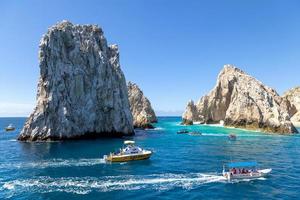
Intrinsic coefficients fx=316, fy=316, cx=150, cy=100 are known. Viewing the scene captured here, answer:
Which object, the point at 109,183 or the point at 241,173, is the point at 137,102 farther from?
the point at 109,183

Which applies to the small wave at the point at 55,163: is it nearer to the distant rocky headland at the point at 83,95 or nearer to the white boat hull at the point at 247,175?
the white boat hull at the point at 247,175

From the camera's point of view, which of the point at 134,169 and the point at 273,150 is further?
the point at 273,150

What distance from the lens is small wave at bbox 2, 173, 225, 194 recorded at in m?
40.8

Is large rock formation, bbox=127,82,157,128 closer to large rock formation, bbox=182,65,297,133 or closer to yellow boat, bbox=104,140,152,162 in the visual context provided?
large rock formation, bbox=182,65,297,133

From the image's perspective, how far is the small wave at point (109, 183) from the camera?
40.8 metres

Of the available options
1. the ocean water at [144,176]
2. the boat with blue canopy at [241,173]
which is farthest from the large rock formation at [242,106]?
the boat with blue canopy at [241,173]

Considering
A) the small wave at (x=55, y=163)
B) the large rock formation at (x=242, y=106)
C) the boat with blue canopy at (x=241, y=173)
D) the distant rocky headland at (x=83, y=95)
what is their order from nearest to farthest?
the boat with blue canopy at (x=241, y=173), the small wave at (x=55, y=163), the distant rocky headland at (x=83, y=95), the large rock formation at (x=242, y=106)

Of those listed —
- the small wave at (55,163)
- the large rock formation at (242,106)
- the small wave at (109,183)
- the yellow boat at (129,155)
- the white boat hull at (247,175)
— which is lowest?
the small wave at (109,183)

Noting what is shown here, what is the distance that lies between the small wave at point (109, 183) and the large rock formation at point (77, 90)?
4797 centimetres

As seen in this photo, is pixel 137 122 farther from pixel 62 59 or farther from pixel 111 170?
pixel 111 170

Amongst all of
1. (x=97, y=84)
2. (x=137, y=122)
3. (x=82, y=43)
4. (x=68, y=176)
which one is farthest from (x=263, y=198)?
(x=137, y=122)

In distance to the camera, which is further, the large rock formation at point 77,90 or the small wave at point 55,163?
the large rock formation at point 77,90

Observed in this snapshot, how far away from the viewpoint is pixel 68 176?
154ft

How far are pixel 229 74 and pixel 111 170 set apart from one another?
5158 inches
